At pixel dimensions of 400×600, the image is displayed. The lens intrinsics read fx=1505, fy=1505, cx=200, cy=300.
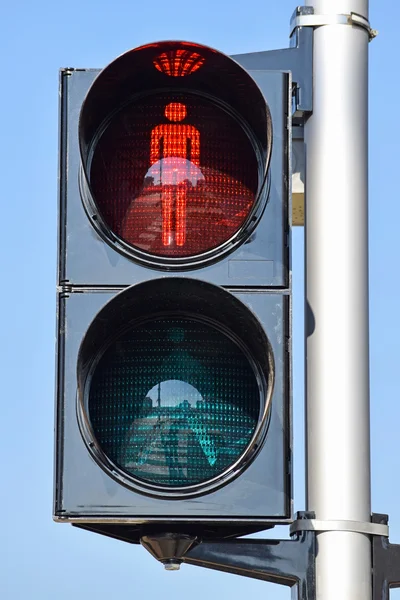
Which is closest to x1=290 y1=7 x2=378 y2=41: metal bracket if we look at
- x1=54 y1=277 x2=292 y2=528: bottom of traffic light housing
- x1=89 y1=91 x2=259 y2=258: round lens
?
x1=89 y1=91 x2=259 y2=258: round lens

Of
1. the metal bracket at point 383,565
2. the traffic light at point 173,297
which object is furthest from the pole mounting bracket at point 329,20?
the metal bracket at point 383,565

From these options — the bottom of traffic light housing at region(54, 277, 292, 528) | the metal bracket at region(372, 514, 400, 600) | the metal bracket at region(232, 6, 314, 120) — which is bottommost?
the metal bracket at region(372, 514, 400, 600)

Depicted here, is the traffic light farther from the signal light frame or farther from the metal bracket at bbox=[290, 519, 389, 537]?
the metal bracket at bbox=[290, 519, 389, 537]

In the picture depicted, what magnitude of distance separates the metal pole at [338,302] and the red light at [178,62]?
1.88 feet

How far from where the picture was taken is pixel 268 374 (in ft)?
10.4

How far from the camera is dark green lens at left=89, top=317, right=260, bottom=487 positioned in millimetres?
3176

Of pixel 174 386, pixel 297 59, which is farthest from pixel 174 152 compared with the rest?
pixel 297 59

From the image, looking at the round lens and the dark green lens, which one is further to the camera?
the round lens

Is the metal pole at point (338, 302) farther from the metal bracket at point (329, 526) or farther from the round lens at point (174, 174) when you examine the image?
the round lens at point (174, 174)

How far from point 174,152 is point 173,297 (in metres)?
0.33

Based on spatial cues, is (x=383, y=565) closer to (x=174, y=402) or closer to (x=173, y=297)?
(x=174, y=402)

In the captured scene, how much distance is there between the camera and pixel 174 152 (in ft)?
11.0

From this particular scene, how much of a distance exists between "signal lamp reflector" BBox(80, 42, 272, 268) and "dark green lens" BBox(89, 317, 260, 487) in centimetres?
21

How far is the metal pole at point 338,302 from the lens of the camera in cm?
360
